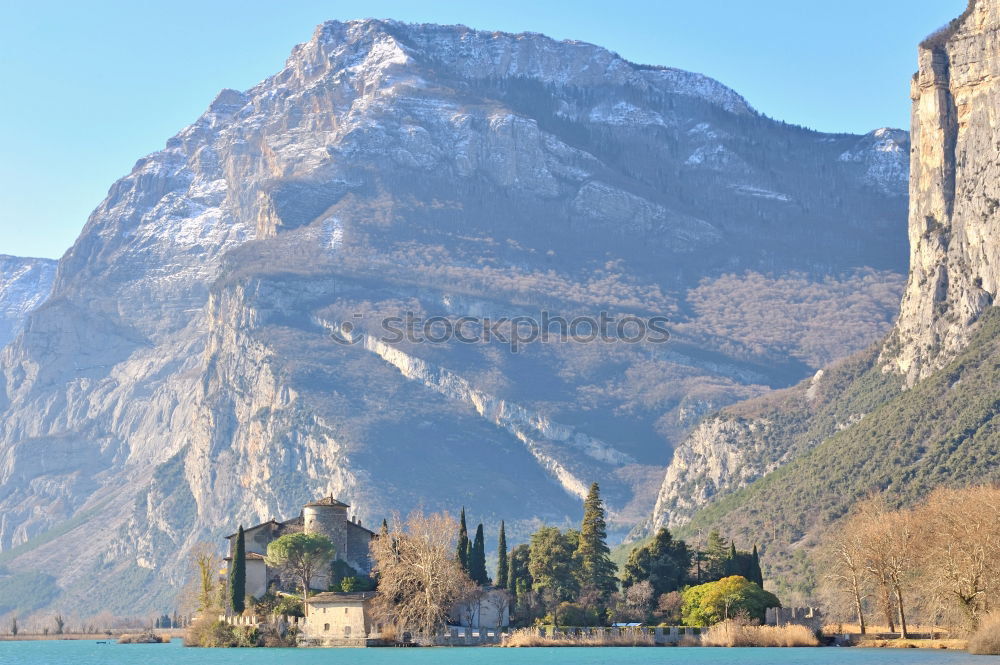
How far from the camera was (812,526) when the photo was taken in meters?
186

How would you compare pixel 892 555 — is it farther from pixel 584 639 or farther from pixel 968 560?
pixel 584 639

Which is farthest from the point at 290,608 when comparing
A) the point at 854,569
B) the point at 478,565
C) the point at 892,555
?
the point at 892,555

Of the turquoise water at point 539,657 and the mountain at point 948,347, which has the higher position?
the mountain at point 948,347

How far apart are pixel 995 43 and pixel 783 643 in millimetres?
94574

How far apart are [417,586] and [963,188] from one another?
94.8 meters

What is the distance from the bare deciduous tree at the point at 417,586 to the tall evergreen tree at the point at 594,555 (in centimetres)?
1413

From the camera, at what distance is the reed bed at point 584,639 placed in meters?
127

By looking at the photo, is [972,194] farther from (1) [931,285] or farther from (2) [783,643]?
(2) [783,643]

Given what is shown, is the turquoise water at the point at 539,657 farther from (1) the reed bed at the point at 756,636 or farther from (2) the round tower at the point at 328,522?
(2) the round tower at the point at 328,522

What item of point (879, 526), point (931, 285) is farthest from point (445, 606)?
point (931, 285)

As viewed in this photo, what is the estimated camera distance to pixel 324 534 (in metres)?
138

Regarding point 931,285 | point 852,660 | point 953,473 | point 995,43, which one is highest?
point 995,43

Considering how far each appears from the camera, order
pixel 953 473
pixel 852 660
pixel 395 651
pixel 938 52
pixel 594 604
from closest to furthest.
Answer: pixel 852 660
pixel 395 651
pixel 594 604
pixel 953 473
pixel 938 52

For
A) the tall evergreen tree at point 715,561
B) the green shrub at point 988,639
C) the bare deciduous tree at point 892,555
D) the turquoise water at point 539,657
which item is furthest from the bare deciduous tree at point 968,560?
the tall evergreen tree at point 715,561
